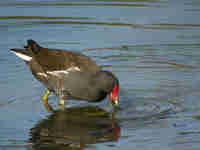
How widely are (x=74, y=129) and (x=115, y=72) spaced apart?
7.76ft

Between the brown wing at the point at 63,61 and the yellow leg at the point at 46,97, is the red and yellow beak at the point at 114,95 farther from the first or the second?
the yellow leg at the point at 46,97

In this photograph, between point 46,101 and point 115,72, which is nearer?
point 46,101

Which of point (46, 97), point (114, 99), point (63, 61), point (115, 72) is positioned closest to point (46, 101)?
point (46, 97)

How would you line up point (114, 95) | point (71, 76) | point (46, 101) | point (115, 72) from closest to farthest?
point (114, 95) < point (71, 76) < point (46, 101) < point (115, 72)

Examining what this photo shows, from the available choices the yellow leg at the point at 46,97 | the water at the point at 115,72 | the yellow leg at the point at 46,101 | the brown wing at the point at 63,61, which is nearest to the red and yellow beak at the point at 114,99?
the water at the point at 115,72

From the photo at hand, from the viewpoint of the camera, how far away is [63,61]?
7.82 m

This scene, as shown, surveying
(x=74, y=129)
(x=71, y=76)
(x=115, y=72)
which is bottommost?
(x=74, y=129)

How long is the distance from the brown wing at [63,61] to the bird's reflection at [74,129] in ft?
2.06

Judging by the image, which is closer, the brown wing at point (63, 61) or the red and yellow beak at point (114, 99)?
the red and yellow beak at point (114, 99)

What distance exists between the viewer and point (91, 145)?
618 cm

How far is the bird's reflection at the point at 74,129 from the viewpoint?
6273 millimetres

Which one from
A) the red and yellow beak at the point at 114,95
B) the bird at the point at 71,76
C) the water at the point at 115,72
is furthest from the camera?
the bird at the point at 71,76

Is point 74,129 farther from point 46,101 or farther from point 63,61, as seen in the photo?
point 63,61

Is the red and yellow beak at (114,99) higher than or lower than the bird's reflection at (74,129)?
higher
